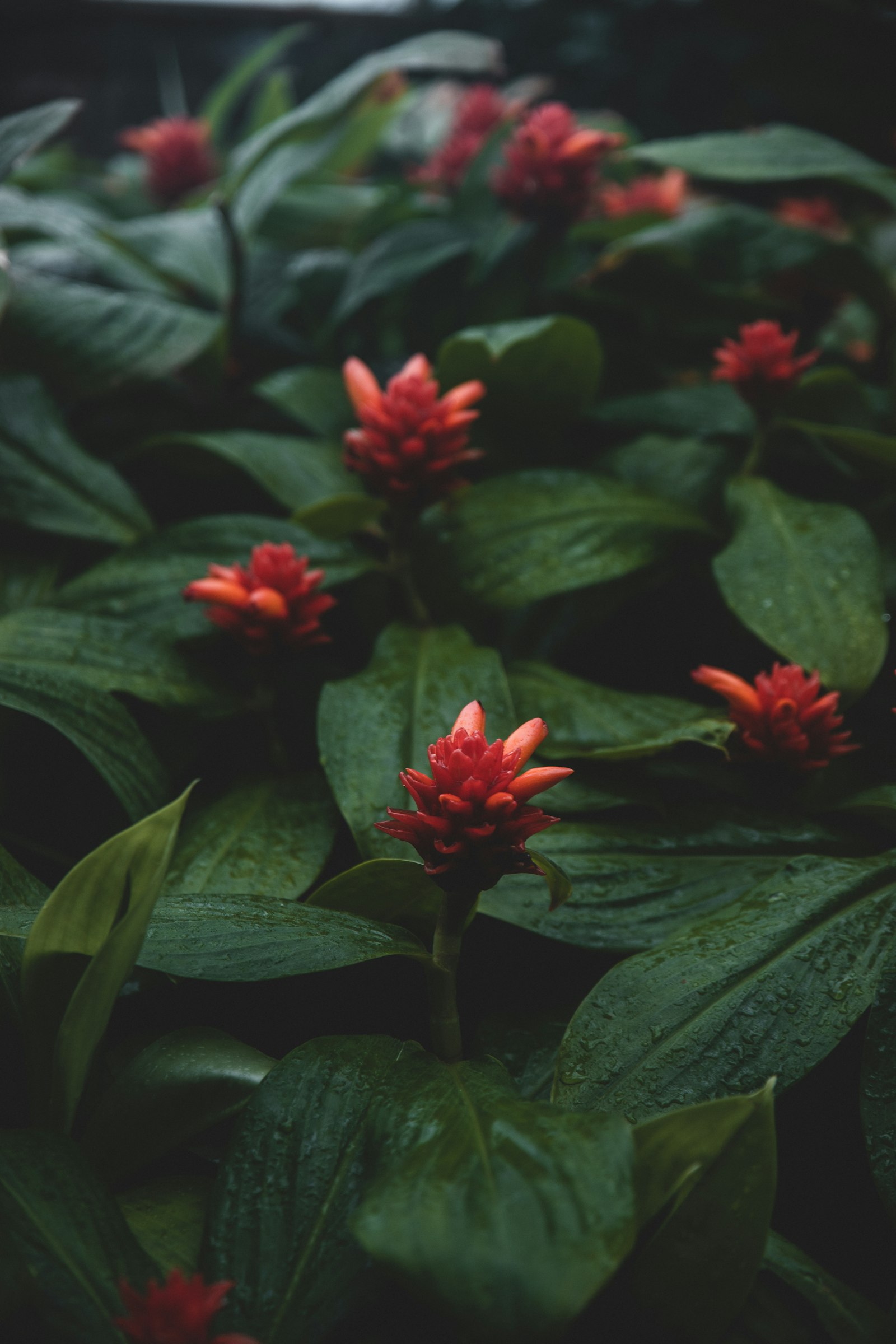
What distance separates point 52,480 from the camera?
102cm

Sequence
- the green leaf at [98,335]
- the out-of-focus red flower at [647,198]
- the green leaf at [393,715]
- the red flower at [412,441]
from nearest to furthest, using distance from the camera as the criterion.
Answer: the green leaf at [393,715] < the red flower at [412,441] < the green leaf at [98,335] < the out-of-focus red flower at [647,198]

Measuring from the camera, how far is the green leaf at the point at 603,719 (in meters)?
0.73

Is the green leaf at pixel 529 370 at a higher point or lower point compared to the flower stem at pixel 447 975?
higher

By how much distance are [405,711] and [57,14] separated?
7.84 feet

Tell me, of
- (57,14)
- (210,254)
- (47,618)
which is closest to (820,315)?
(210,254)

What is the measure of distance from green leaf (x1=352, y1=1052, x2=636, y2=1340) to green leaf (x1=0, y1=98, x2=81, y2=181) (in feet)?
3.90

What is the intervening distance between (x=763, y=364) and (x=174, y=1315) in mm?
948

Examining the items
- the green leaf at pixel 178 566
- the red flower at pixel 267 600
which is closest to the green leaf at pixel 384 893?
the red flower at pixel 267 600

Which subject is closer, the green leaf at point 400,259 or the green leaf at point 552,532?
the green leaf at point 552,532

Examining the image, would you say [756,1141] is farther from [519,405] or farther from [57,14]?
[57,14]

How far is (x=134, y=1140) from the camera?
60cm

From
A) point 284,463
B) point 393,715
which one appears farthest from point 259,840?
point 284,463

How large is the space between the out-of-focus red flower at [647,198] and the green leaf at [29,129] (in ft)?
3.04

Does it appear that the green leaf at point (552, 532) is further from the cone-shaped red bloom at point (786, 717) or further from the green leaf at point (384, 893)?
the green leaf at point (384, 893)
